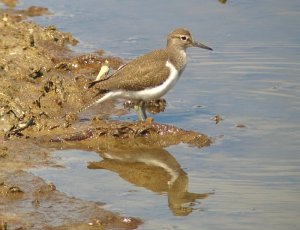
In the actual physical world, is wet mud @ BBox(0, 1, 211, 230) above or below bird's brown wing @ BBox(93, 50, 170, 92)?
below

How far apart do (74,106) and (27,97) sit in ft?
2.15

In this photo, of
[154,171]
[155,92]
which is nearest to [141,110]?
[155,92]

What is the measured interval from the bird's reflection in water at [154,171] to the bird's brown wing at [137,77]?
1057 millimetres

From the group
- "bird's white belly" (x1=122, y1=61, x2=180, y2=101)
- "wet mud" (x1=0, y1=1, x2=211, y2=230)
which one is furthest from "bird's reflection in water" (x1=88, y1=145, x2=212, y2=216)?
"bird's white belly" (x1=122, y1=61, x2=180, y2=101)

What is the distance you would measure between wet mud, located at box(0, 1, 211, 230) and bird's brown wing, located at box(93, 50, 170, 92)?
484 millimetres

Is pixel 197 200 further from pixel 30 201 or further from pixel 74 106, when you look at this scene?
pixel 74 106

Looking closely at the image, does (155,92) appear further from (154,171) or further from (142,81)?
(154,171)

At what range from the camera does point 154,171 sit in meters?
10.4

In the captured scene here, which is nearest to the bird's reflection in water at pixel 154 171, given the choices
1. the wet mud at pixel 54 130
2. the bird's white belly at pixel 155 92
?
the wet mud at pixel 54 130

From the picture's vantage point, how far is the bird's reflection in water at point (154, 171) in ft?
31.2

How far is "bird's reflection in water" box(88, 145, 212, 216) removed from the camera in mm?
9508

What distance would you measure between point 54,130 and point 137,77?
4.35ft

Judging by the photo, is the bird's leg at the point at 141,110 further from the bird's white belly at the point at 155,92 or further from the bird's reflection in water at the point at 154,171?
the bird's reflection in water at the point at 154,171

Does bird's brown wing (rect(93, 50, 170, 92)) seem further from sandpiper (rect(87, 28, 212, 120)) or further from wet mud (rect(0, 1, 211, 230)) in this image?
wet mud (rect(0, 1, 211, 230))
